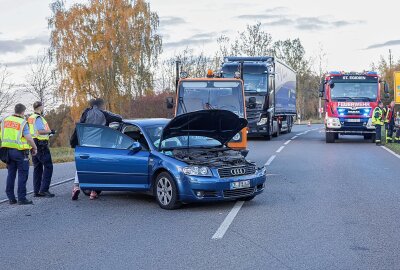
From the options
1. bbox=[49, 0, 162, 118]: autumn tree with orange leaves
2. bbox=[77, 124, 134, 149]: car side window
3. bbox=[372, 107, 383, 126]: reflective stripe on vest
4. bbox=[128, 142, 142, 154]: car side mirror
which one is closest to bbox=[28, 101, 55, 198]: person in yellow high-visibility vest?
bbox=[77, 124, 134, 149]: car side window

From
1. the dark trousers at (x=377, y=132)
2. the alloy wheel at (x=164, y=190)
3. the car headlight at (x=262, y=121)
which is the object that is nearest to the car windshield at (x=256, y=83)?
the car headlight at (x=262, y=121)

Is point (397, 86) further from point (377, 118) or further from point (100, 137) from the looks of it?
point (100, 137)

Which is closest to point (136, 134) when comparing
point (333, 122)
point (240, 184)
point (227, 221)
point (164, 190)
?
point (164, 190)

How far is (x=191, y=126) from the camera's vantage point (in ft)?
36.2

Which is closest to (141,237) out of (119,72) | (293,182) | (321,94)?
(293,182)

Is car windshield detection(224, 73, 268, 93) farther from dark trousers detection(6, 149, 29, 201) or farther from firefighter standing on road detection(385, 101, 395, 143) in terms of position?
dark trousers detection(6, 149, 29, 201)

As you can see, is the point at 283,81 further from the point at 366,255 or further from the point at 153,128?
the point at 366,255

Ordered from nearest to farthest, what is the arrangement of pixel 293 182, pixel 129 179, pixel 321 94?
1. pixel 129 179
2. pixel 293 182
3. pixel 321 94

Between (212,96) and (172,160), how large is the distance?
8121 mm

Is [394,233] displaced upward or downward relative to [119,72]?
downward

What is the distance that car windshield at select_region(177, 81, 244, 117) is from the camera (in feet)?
59.2

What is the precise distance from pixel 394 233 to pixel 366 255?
4.43 ft

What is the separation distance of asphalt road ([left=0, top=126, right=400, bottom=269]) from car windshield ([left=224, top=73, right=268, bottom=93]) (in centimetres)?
1501

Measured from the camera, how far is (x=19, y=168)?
11391mm
